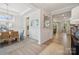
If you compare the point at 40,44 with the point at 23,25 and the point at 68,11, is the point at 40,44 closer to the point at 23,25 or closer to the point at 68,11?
the point at 23,25

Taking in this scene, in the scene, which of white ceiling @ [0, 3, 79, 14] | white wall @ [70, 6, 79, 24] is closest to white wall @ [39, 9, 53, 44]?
white ceiling @ [0, 3, 79, 14]

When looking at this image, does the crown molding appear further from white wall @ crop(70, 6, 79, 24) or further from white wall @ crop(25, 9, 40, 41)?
white wall @ crop(25, 9, 40, 41)

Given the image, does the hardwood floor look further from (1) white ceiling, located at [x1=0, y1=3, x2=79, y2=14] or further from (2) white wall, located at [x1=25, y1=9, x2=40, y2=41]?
(1) white ceiling, located at [x1=0, y1=3, x2=79, y2=14]

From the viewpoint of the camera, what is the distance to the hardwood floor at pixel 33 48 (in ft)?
6.41

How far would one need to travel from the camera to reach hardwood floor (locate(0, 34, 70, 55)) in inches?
76.9

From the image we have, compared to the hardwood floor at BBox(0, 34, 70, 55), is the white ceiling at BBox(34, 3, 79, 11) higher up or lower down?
higher up

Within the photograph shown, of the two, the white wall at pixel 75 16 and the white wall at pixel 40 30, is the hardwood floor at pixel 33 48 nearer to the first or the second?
the white wall at pixel 40 30

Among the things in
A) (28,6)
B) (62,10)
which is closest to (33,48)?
(28,6)

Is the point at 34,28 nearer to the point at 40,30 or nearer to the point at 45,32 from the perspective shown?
the point at 40,30

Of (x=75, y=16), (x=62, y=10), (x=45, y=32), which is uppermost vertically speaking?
(x=62, y=10)

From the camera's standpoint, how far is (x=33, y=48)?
197 centimetres

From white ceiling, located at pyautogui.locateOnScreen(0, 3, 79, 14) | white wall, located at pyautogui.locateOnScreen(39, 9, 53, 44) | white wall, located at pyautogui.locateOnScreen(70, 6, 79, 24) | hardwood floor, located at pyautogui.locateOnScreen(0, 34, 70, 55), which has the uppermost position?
white ceiling, located at pyautogui.locateOnScreen(0, 3, 79, 14)

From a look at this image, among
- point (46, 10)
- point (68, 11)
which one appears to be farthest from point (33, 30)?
point (68, 11)

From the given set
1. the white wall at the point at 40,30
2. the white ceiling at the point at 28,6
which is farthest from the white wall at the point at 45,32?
the white ceiling at the point at 28,6
